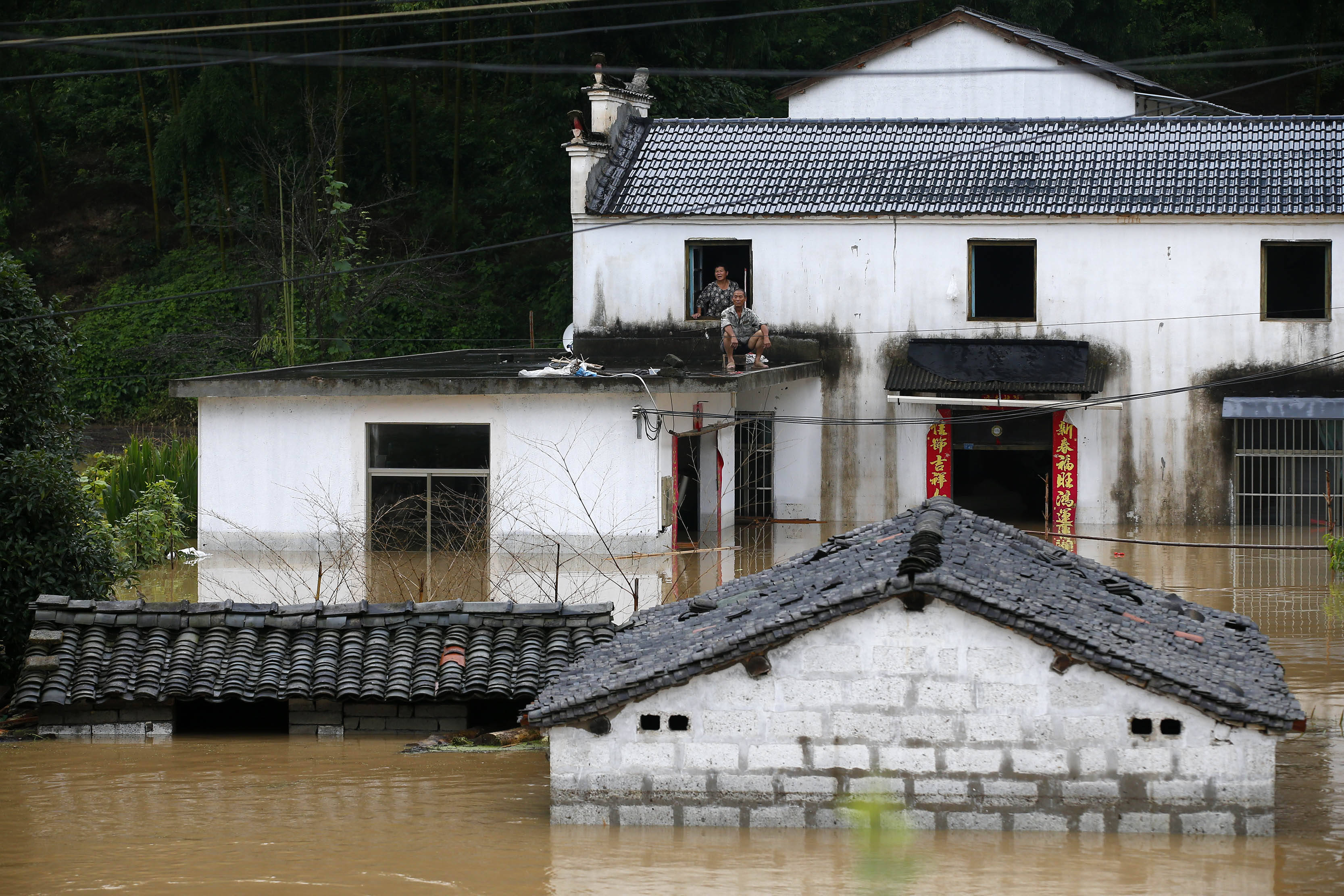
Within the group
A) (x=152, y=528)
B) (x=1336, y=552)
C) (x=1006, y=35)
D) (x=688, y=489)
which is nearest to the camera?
(x=1336, y=552)

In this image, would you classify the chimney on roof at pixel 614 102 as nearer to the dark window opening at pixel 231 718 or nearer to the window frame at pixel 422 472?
the window frame at pixel 422 472

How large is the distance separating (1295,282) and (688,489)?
1086cm

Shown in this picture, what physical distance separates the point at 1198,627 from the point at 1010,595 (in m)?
2.85

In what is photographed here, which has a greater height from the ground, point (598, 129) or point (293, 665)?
point (598, 129)

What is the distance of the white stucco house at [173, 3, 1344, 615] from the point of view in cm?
2469

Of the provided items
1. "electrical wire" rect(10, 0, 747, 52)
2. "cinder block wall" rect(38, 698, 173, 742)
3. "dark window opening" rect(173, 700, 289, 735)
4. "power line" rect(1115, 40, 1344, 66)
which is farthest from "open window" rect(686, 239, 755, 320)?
"cinder block wall" rect(38, 698, 173, 742)

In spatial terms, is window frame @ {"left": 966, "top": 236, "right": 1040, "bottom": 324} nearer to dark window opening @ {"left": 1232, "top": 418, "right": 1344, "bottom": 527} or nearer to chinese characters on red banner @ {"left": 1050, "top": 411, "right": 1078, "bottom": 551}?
chinese characters on red banner @ {"left": 1050, "top": 411, "right": 1078, "bottom": 551}

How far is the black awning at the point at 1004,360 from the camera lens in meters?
26.9

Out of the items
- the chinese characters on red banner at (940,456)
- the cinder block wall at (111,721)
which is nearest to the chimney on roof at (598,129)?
the chinese characters on red banner at (940,456)

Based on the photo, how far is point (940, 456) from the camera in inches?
1097

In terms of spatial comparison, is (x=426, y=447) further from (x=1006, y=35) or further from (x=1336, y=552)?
(x=1006, y=35)

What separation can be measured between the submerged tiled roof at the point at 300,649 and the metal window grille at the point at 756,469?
40.8 feet

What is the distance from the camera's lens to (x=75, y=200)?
45500mm

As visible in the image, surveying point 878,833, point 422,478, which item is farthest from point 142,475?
point 878,833
